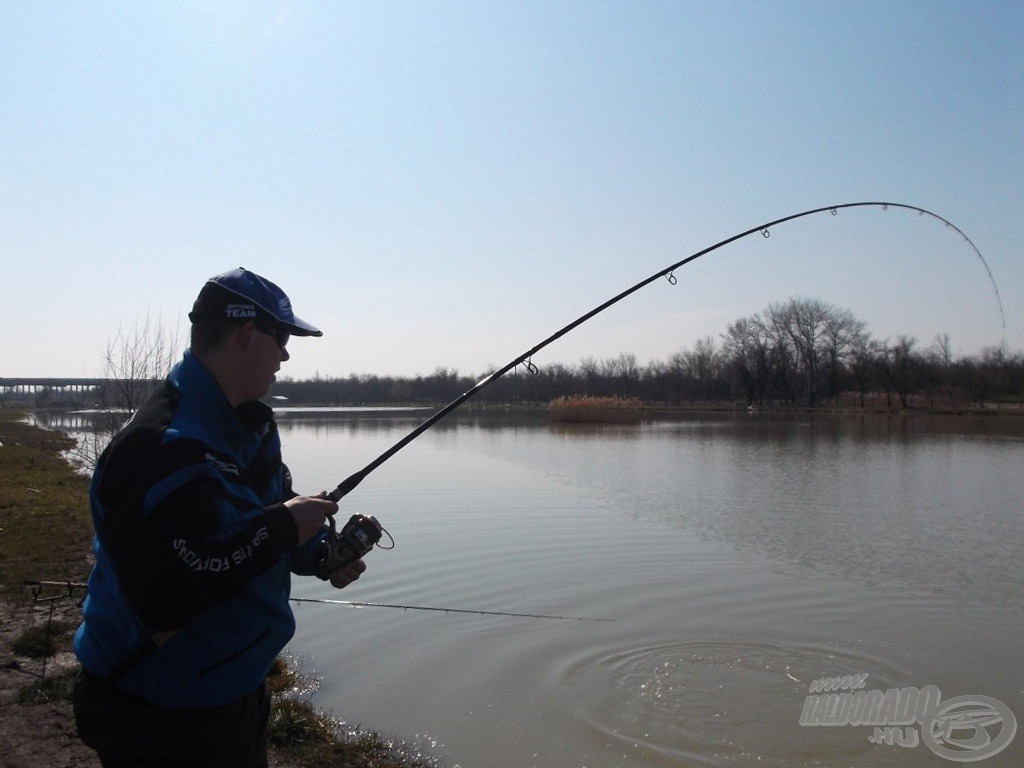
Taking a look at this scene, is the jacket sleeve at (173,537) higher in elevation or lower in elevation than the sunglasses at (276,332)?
lower

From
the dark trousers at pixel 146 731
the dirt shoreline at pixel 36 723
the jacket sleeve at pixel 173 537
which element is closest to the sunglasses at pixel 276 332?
the jacket sleeve at pixel 173 537

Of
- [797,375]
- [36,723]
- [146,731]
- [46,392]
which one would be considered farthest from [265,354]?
[46,392]

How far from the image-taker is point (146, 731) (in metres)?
2.10

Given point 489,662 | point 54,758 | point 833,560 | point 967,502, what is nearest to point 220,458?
point 54,758

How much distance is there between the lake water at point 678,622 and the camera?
585 centimetres

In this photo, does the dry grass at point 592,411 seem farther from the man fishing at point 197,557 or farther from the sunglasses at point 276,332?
the man fishing at point 197,557

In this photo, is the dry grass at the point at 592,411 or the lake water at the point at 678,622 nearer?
the lake water at the point at 678,622

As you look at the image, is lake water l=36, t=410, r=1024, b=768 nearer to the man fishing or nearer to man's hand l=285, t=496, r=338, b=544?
the man fishing

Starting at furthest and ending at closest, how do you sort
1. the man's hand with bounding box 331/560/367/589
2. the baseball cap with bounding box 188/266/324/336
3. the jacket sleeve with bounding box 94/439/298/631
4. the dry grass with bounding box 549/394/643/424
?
the dry grass with bounding box 549/394/643/424 → the man's hand with bounding box 331/560/367/589 → the baseball cap with bounding box 188/266/324/336 → the jacket sleeve with bounding box 94/439/298/631

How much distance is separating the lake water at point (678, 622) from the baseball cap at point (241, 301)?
3959 millimetres

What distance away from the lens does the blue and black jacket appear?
1952mm

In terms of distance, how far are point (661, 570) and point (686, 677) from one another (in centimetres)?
398

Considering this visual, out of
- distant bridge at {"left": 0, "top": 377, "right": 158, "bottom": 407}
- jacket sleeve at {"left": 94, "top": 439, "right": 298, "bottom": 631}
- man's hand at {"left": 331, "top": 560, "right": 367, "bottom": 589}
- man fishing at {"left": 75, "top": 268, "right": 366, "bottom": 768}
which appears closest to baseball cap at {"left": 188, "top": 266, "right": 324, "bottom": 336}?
man fishing at {"left": 75, "top": 268, "right": 366, "bottom": 768}

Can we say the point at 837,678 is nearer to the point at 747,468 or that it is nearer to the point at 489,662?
the point at 489,662
